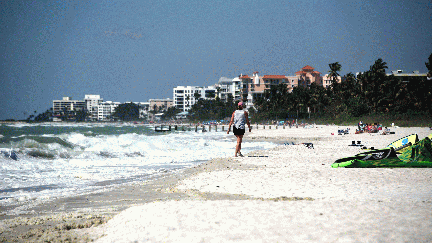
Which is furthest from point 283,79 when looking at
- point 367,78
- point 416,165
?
point 416,165

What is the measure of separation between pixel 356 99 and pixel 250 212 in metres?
64.6

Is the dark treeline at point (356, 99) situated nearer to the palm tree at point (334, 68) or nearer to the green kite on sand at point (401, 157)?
the palm tree at point (334, 68)

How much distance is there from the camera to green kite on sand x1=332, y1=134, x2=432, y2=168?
28.8ft

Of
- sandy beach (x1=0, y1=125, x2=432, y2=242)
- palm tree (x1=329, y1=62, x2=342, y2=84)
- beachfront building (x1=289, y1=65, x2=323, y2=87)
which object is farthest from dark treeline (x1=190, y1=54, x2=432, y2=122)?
sandy beach (x1=0, y1=125, x2=432, y2=242)

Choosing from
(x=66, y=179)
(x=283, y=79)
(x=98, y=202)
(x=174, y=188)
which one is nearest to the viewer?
(x=98, y=202)

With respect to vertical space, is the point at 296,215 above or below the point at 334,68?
below

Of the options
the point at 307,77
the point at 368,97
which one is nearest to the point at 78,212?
the point at 368,97

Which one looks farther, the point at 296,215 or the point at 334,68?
the point at 334,68

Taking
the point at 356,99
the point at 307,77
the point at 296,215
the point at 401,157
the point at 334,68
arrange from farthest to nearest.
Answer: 1. the point at 307,77
2. the point at 334,68
3. the point at 356,99
4. the point at 401,157
5. the point at 296,215

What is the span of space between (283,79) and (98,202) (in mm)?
128383

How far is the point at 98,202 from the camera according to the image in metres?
6.37

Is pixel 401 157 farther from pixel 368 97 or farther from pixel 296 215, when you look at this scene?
pixel 368 97

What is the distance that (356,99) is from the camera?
6519cm

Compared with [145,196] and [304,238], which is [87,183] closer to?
[145,196]
